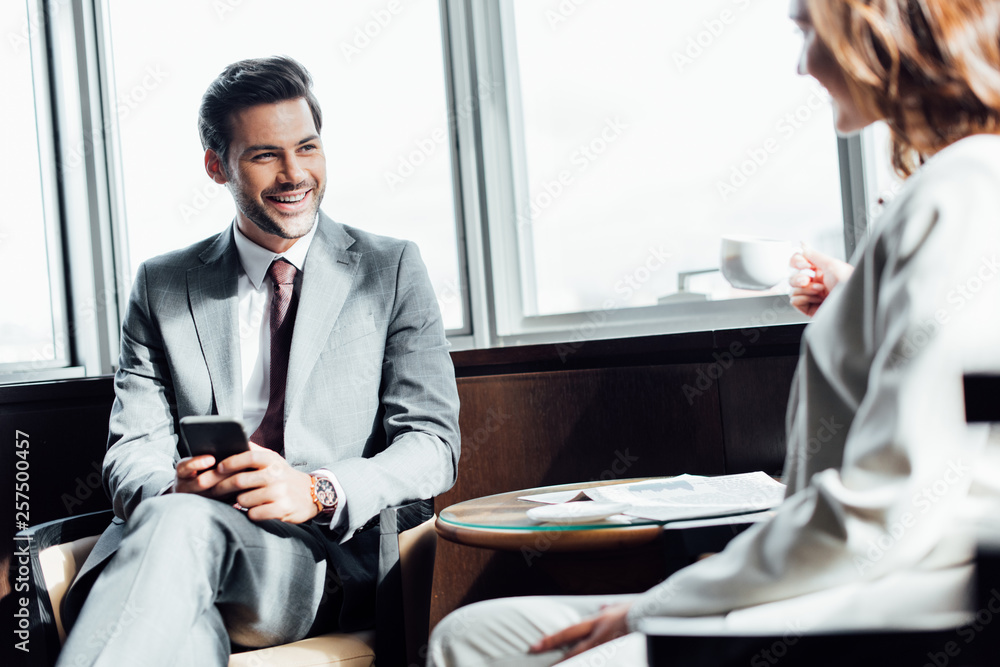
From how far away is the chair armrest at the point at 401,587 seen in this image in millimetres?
1526

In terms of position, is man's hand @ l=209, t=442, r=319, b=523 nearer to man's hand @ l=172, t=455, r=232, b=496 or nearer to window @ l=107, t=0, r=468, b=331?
man's hand @ l=172, t=455, r=232, b=496

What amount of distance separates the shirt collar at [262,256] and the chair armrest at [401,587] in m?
0.71

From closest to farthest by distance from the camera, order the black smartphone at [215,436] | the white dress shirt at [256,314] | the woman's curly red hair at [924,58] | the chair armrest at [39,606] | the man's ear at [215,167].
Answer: the woman's curly red hair at [924,58] → the black smartphone at [215,436] → the chair armrest at [39,606] → the white dress shirt at [256,314] → the man's ear at [215,167]

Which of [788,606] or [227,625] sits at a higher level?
[788,606]

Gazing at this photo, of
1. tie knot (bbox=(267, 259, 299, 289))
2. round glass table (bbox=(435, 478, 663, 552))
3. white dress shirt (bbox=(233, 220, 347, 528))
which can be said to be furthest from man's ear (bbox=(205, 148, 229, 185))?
round glass table (bbox=(435, 478, 663, 552))

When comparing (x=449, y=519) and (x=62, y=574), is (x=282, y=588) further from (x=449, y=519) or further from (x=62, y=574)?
(x=62, y=574)

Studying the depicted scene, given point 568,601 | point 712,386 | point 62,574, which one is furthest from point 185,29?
point 568,601

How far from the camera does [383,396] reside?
76.8 inches

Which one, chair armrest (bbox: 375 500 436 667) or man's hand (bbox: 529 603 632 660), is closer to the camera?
man's hand (bbox: 529 603 632 660)

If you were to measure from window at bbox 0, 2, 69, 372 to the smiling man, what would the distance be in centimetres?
95

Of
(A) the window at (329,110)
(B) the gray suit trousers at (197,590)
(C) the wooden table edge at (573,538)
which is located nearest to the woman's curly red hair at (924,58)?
(C) the wooden table edge at (573,538)

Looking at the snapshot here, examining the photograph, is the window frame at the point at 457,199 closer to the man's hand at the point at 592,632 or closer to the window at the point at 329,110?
the window at the point at 329,110

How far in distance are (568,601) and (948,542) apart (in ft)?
1.55

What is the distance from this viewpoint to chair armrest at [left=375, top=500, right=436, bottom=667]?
1526 mm
